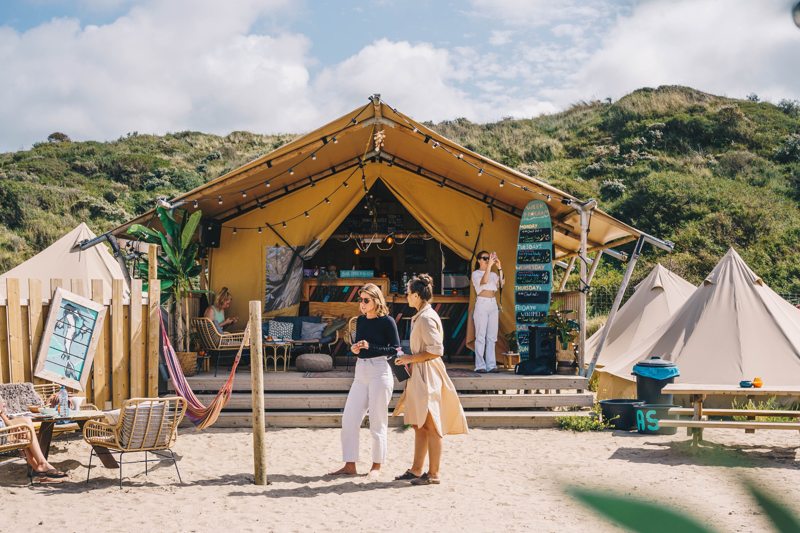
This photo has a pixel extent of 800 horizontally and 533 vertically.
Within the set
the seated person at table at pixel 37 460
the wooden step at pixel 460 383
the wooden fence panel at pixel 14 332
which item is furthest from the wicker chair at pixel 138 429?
the wooden step at pixel 460 383

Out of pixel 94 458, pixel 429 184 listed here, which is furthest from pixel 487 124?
pixel 94 458

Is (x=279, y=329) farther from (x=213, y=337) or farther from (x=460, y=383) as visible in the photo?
(x=460, y=383)

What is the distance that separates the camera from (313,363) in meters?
9.88

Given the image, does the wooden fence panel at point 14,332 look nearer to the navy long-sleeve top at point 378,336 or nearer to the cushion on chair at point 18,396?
the cushion on chair at point 18,396

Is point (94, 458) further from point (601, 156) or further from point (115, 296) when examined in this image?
point (601, 156)

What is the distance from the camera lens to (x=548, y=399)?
9.10 meters

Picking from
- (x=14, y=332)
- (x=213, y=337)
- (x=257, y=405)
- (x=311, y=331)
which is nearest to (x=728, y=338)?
(x=311, y=331)

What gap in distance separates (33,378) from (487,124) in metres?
37.8

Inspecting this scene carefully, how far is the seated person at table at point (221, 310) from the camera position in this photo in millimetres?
10119

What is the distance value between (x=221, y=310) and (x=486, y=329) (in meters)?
3.64

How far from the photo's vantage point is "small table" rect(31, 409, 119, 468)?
6195 millimetres

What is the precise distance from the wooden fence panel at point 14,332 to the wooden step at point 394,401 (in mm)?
2236

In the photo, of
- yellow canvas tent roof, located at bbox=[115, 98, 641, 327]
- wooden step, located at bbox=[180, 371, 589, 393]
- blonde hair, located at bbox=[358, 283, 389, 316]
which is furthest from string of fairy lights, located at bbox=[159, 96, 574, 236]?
blonde hair, located at bbox=[358, 283, 389, 316]

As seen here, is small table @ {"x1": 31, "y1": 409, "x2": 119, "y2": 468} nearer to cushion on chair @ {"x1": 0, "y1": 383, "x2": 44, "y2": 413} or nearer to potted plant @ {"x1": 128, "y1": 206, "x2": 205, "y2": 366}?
cushion on chair @ {"x1": 0, "y1": 383, "x2": 44, "y2": 413}
